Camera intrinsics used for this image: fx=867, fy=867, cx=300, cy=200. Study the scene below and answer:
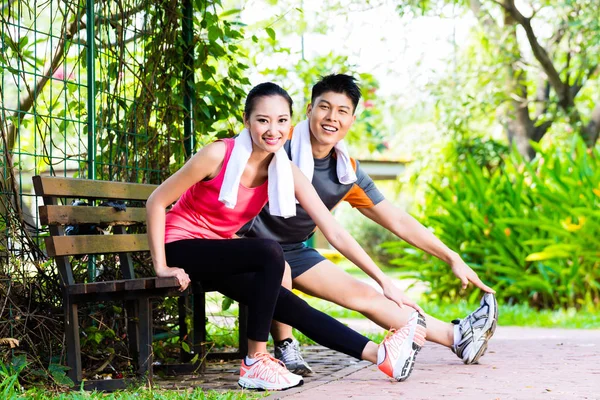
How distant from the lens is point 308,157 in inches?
162

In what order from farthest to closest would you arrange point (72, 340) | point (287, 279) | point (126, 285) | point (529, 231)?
point (529, 231), point (287, 279), point (72, 340), point (126, 285)

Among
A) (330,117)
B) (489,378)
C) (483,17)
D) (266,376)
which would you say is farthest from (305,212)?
(483,17)

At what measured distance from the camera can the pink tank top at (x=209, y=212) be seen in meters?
3.74

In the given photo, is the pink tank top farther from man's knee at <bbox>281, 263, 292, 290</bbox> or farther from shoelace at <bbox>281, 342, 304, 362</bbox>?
shoelace at <bbox>281, 342, 304, 362</bbox>

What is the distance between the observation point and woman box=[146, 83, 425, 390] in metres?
3.57

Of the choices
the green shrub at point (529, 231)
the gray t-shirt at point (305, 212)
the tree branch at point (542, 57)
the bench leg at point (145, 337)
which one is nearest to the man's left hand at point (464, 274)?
the gray t-shirt at point (305, 212)

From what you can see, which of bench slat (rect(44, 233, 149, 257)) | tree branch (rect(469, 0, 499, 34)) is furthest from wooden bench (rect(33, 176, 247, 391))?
tree branch (rect(469, 0, 499, 34))

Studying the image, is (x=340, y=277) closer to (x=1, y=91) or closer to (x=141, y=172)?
(x=141, y=172)

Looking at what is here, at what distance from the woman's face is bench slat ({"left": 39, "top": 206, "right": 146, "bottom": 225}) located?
2.56ft

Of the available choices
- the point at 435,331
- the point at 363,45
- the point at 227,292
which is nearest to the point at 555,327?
the point at 435,331

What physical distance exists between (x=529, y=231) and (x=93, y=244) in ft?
17.3

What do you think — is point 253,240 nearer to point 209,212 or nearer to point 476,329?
point 209,212

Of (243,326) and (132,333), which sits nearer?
(132,333)

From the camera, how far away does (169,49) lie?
16.6ft
